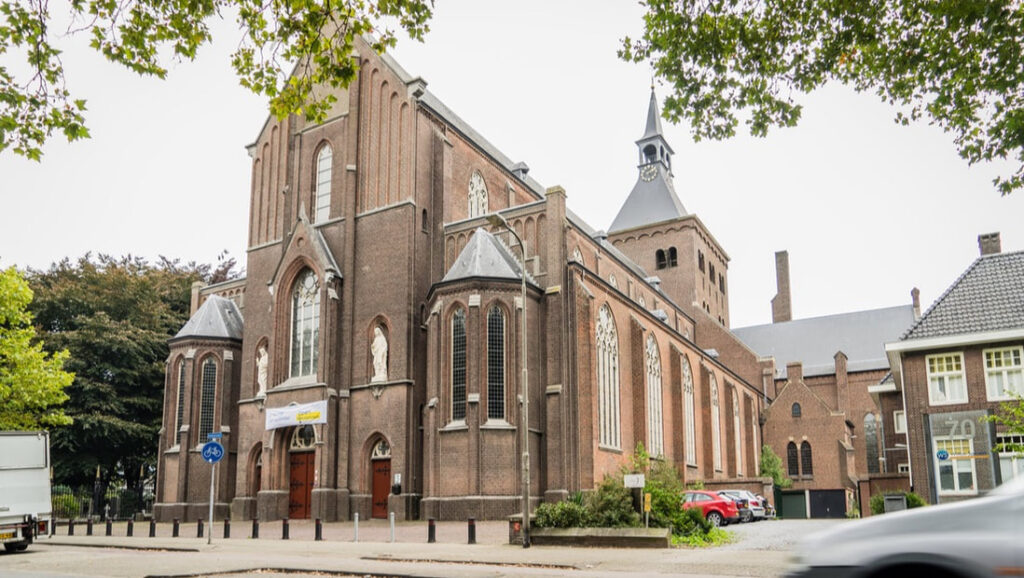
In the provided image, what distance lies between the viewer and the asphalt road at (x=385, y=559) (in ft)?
45.0

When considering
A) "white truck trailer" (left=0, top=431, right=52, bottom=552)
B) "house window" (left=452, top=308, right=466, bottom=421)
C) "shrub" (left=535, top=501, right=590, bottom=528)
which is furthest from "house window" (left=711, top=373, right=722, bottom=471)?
"white truck trailer" (left=0, top=431, right=52, bottom=552)

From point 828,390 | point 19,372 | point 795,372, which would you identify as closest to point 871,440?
point 828,390

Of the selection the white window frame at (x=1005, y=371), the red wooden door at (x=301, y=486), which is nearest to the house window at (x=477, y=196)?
the red wooden door at (x=301, y=486)

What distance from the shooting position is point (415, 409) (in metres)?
31.7

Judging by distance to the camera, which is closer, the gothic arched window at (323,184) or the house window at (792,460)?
Answer: the gothic arched window at (323,184)

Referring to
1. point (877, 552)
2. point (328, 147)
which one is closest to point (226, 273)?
point (328, 147)

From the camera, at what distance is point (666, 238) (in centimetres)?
6081

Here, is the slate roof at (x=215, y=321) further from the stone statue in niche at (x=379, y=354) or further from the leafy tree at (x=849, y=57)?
the leafy tree at (x=849, y=57)

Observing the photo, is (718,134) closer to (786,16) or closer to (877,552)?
(786,16)

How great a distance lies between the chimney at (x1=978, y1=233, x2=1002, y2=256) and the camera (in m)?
31.5

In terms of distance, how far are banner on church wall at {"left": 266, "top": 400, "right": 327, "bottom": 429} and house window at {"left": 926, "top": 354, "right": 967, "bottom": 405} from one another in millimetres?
20974

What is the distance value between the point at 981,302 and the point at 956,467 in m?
5.20

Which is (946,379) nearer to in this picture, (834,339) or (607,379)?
(607,379)

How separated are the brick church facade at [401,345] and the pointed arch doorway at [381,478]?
7cm
